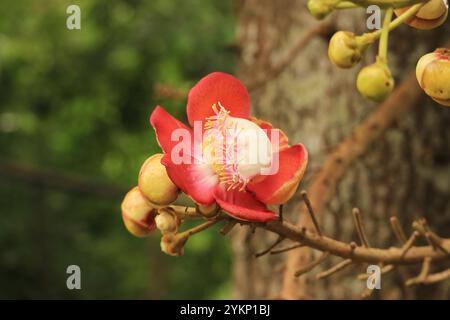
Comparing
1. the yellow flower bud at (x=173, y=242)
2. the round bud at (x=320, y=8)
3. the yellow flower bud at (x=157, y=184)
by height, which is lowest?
the yellow flower bud at (x=173, y=242)

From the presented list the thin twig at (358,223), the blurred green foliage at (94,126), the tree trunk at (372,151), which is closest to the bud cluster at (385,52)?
the thin twig at (358,223)

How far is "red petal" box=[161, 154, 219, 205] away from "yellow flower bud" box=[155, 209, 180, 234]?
0.09ft

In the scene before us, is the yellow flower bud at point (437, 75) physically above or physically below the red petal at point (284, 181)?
above

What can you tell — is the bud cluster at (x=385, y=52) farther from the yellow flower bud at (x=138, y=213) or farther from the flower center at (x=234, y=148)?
the yellow flower bud at (x=138, y=213)

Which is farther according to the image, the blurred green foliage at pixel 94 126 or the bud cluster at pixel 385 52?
the blurred green foliage at pixel 94 126

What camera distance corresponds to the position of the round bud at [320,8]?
72 centimetres

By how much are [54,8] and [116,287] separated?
4.05ft

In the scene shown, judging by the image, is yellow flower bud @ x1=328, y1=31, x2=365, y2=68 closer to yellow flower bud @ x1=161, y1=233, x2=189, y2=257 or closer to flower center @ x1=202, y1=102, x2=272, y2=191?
flower center @ x1=202, y1=102, x2=272, y2=191

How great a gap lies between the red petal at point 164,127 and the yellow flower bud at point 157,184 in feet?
0.06

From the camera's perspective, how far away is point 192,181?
2.22 ft

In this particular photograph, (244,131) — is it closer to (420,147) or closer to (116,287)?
(420,147)
